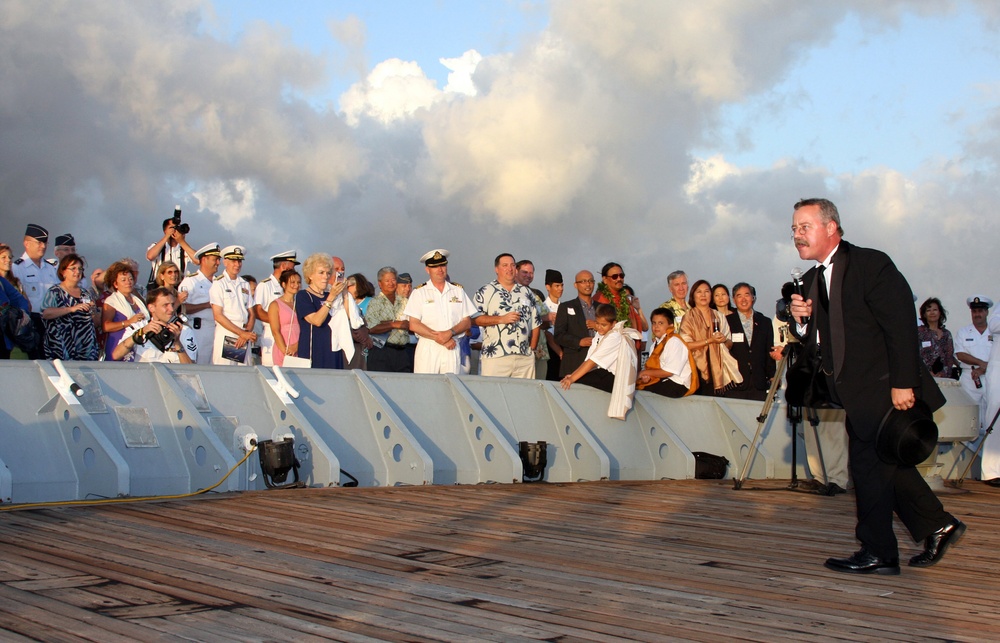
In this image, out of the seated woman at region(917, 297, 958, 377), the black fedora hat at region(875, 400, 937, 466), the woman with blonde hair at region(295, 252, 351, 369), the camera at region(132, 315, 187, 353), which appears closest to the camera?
the black fedora hat at region(875, 400, 937, 466)

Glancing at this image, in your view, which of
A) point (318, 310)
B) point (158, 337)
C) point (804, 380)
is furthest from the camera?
point (318, 310)

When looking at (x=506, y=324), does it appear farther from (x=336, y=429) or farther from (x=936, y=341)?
(x=936, y=341)

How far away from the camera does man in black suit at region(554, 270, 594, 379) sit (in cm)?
1199

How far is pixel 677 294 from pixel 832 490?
4.25 m

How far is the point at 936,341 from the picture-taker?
1477 cm

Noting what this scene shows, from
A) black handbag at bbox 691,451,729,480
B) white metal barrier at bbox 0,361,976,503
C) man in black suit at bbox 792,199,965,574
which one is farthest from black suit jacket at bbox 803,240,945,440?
black handbag at bbox 691,451,729,480

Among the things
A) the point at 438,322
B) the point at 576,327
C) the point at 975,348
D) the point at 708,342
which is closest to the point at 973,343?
the point at 975,348

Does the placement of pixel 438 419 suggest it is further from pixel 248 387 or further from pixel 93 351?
pixel 93 351

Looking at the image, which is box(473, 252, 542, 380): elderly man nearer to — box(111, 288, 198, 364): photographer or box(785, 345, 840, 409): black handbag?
box(111, 288, 198, 364): photographer

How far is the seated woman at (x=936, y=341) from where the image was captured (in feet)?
48.2

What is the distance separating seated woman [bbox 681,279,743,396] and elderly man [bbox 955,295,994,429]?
307 cm

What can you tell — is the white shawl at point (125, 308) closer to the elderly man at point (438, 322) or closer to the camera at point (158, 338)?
the camera at point (158, 338)

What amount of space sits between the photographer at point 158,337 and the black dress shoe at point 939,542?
21.8 ft

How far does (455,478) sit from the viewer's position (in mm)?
10102
